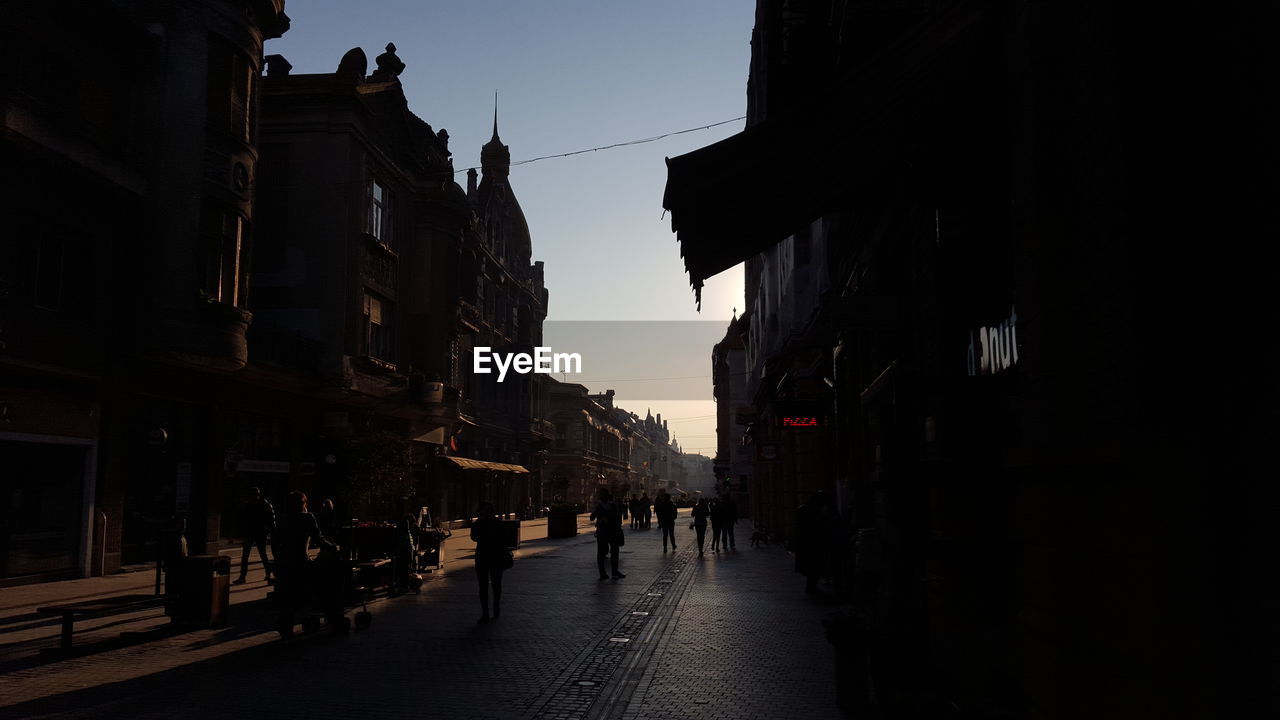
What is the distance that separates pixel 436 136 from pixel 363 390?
43.9 feet

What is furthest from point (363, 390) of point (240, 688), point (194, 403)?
point (240, 688)

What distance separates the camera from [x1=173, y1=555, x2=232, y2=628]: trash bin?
38.9 feet

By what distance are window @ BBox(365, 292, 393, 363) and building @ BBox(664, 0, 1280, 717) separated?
25.2 metres

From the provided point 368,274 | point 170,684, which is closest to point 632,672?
point 170,684

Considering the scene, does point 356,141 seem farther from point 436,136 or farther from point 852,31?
point 852,31

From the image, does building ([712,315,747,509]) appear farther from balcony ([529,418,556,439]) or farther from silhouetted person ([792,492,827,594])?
silhouetted person ([792,492,827,594])

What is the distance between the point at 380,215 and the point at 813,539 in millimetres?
21557

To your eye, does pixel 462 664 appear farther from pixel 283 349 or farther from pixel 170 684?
pixel 283 349

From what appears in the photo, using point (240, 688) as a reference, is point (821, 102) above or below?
above

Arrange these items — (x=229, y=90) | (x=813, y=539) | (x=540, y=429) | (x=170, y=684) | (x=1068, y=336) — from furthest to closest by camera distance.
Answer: (x=540, y=429)
(x=229, y=90)
(x=813, y=539)
(x=170, y=684)
(x=1068, y=336)

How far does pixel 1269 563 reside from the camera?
177 inches

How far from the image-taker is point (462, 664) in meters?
9.81

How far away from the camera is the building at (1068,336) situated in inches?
185

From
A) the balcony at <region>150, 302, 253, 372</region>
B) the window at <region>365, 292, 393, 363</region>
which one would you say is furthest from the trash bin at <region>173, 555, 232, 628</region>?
the window at <region>365, 292, 393, 363</region>
